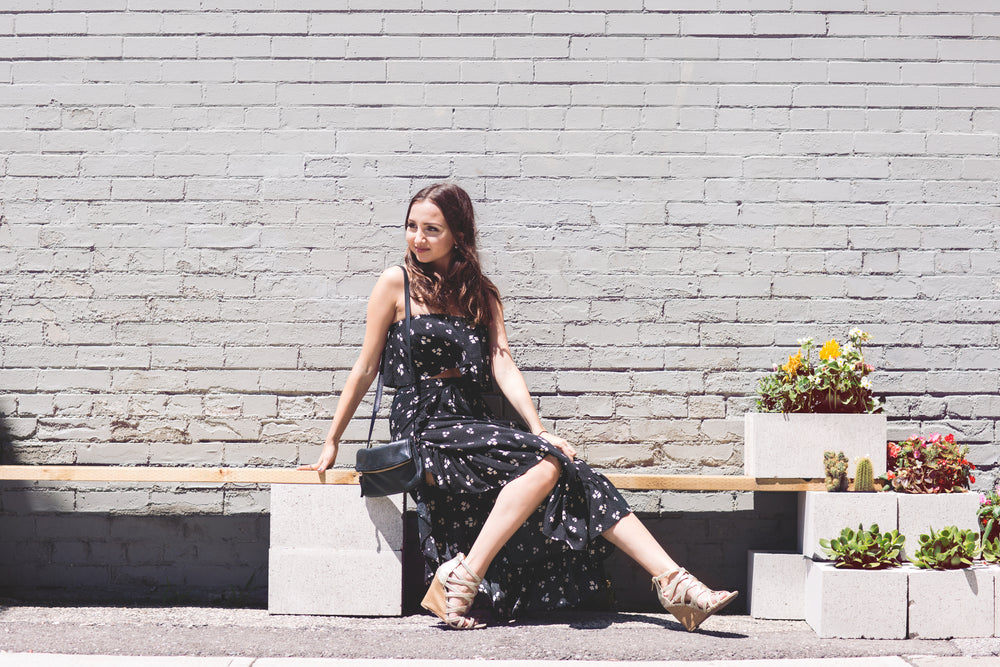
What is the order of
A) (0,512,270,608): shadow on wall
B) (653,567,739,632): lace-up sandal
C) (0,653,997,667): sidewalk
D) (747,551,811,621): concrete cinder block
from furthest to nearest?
(0,512,270,608): shadow on wall, (747,551,811,621): concrete cinder block, (653,567,739,632): lace-up sandal, (0,653,997,667): sidewalk

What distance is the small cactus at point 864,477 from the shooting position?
318 centimetres

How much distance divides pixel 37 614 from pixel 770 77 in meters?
3.64

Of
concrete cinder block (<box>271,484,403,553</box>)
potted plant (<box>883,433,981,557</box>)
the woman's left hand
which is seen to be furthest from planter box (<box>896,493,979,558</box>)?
concrete cinder block (<box>271,484,403,553</box>)

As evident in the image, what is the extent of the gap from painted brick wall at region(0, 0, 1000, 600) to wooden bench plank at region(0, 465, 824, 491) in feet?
1.08

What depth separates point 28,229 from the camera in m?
3.64

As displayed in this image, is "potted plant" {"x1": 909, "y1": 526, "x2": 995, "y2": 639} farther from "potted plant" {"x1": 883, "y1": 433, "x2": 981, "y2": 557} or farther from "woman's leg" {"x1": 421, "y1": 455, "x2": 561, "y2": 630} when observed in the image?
"woman's leg" {"x1": 421, "y1": 455, "x2": 561, "y2": 630}

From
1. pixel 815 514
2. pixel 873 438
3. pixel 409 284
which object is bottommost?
pixel 815 514

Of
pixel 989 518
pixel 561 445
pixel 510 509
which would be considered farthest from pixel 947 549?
pixel 510 509

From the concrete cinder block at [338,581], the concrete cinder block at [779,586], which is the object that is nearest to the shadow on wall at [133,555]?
the concrete cinder block at [338,581]

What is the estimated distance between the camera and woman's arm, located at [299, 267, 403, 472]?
10.6 feet

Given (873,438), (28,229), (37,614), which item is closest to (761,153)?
(873,438)

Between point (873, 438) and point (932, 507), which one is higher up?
point (873, 438)

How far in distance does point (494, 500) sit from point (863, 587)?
1.34m

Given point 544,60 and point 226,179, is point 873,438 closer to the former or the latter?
point 544,60
